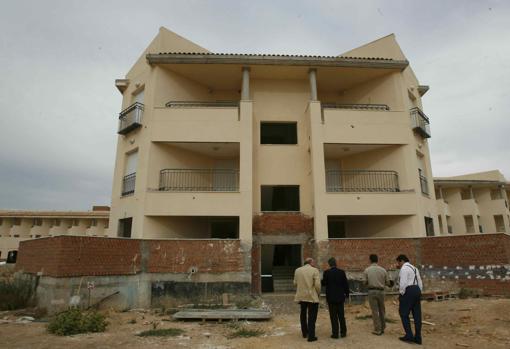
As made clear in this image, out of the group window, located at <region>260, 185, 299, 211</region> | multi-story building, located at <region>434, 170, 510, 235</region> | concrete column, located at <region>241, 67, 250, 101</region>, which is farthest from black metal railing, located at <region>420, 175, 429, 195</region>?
multi-story building, located at <region>434, 170, 510, 235</region>

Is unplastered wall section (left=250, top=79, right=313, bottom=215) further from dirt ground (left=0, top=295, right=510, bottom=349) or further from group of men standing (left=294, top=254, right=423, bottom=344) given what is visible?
group of men standing (left=294, top=254, right=423, bottom=344)

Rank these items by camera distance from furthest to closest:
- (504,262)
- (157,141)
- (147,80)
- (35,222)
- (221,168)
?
(35,222), (221,168), (147,80), (157,141), (504,262)

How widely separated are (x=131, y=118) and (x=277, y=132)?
6912mm

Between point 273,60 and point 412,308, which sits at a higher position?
point 273,60

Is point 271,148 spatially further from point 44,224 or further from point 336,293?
point 44,224

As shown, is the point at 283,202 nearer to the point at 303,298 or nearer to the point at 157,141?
the point at 157,141

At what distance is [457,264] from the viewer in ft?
39.3

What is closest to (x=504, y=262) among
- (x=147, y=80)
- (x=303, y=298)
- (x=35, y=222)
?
(x=303, y=298)

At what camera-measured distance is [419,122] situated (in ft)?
49.4

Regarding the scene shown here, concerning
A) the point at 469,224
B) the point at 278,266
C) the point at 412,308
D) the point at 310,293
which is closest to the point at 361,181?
the point at 278,266

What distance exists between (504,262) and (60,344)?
43.4 ft

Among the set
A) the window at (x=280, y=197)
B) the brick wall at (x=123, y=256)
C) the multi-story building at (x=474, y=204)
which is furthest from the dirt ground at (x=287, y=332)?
the multi-story building at (x=474, y=204)

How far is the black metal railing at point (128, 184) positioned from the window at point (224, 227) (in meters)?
3.97

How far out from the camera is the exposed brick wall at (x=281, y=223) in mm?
14109
